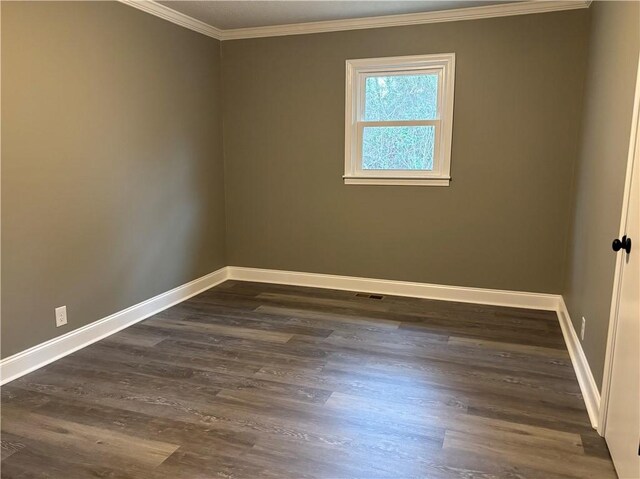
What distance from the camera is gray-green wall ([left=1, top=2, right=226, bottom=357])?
8.81ft

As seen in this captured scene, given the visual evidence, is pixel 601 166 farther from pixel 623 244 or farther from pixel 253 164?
pixel 253 164

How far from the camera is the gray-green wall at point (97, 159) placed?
269 cm

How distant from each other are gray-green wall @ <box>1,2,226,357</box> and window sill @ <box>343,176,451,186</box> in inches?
56.2

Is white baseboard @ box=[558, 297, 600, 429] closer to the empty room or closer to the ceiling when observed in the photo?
the empty room

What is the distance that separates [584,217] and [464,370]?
1.31 meters

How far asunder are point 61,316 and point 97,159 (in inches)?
42.8

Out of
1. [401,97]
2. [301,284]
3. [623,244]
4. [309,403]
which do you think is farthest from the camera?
[301,284]

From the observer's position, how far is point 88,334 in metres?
3.23

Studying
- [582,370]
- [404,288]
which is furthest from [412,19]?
[582,370]

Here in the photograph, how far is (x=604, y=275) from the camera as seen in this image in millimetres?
2338

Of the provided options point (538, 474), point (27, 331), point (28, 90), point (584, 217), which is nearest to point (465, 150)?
point (584, 217)

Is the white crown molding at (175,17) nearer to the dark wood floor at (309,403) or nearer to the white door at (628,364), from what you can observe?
the dark wood floor at (309,403)

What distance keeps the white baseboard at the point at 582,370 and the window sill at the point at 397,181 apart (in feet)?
4.72

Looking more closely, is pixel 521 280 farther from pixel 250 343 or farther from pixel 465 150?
pixel 250 343
